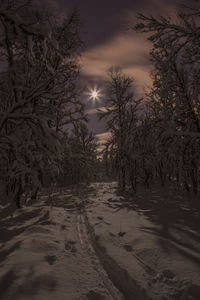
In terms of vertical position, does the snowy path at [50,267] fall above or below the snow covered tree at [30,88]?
below

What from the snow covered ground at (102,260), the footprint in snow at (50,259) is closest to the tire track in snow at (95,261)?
the snow covered ground at (102,260)

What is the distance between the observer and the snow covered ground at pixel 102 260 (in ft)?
10.4

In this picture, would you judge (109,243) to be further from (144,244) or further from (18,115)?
(18,115)

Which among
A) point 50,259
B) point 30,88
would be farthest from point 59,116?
point 50,259

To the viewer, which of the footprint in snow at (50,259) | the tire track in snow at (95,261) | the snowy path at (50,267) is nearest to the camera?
the snowy path at (50,267)

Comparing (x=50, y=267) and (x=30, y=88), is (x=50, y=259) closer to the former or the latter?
(x=50, y=267)

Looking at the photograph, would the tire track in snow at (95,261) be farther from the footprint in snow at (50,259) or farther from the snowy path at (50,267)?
the footprint in snow at (50,259)

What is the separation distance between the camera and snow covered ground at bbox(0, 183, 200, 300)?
3160 mm

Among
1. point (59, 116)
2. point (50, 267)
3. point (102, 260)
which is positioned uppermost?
point (59, 116)

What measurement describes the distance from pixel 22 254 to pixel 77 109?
41.8 ft

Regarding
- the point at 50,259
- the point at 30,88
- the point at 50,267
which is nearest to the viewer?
the point at 50,267

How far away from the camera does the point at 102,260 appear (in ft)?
14.5

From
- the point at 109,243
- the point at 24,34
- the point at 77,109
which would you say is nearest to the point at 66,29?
the point at 77,109

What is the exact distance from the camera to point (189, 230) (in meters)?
5.71
